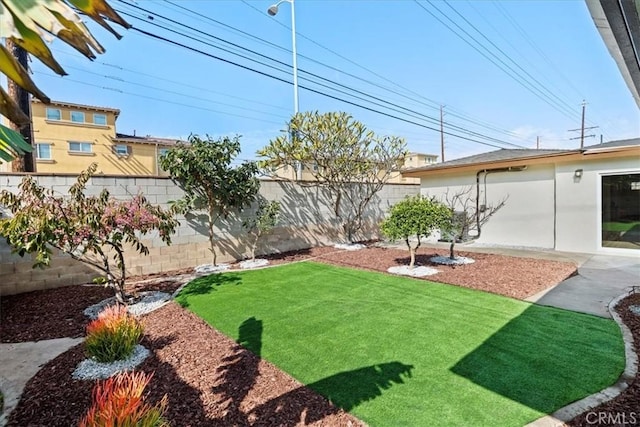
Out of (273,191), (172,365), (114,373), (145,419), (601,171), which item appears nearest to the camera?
(145,419)

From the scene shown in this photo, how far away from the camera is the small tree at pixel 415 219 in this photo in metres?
7.57

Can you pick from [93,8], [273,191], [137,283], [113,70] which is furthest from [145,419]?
[113,70]

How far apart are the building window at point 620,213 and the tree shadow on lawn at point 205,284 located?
10728mm

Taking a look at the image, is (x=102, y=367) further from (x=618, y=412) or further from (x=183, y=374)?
(x=618, y=412)

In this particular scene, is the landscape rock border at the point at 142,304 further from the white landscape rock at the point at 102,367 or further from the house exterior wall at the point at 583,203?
the house exterior wall at the point at 583,203

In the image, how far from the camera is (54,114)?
23.0 metres

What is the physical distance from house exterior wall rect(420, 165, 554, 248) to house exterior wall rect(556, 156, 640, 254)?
1.29 feet

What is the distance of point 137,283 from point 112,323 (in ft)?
12.1

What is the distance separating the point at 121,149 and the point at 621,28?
29.1 metres

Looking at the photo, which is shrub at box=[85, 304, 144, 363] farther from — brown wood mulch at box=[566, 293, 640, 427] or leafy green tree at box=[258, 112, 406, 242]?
leafy green tree at box=[258, 112, 406, 242]

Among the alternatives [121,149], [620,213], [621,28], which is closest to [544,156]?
[620,213]

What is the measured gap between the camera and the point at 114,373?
3.52m

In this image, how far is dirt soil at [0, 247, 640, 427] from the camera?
283 cm

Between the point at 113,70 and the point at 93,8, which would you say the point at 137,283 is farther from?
the point at 113,70
